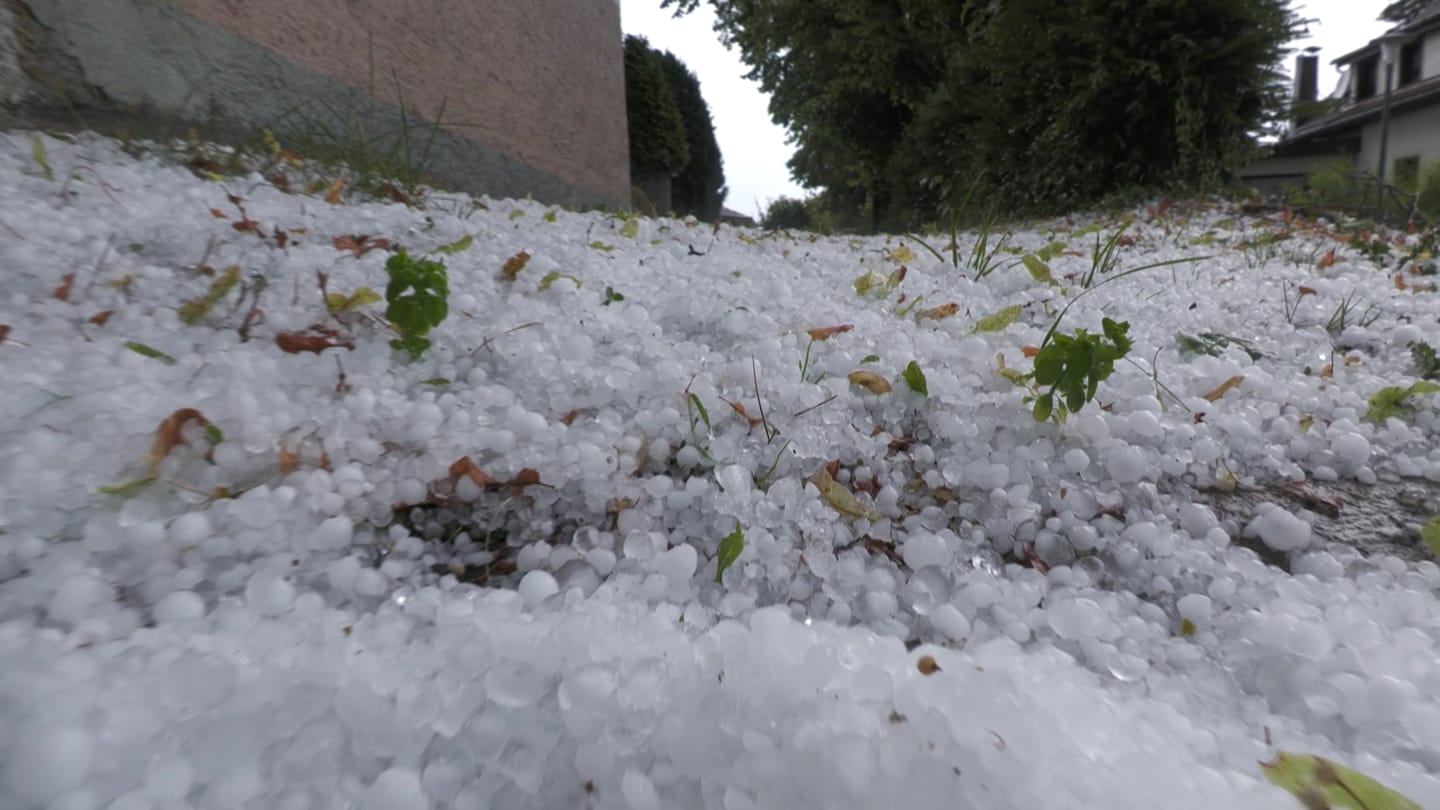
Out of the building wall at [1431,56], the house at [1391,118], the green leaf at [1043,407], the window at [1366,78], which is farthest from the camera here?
the window at [1366,78]

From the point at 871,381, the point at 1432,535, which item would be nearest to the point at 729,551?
the point at 871,381

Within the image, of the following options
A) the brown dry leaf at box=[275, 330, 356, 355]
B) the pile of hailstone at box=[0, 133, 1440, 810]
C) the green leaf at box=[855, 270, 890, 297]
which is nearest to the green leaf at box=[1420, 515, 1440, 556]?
the pile of hailstone at box=[0, 133, 1440, 810]

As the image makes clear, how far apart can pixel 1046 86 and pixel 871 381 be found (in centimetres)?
500

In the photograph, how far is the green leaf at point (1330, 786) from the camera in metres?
0.43

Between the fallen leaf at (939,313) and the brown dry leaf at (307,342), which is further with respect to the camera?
the fallen leaf at (939,313)

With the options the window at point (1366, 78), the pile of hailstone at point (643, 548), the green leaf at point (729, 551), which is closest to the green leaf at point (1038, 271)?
the pile of hailstone at point (643, 548)

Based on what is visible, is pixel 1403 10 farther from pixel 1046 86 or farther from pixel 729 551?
pixel 729 551

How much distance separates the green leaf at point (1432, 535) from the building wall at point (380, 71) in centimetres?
229

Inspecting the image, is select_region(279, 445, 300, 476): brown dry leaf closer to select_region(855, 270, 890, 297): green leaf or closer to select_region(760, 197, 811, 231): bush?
select_region(855, 270, 890, 297): green leaf

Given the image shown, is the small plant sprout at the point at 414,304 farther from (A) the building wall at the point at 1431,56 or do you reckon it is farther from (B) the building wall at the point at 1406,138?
(A) the building wall at the point at 1431,56

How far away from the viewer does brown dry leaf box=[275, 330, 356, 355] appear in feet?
3.10

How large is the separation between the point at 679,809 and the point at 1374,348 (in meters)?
1.50

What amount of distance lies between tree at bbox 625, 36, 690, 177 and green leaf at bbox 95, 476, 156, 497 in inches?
310

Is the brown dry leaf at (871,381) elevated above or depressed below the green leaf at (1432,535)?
above
